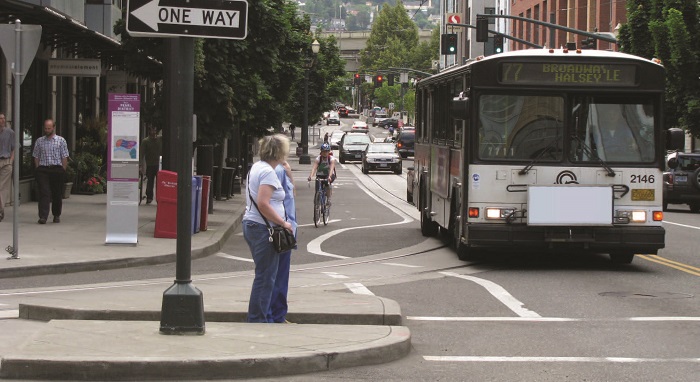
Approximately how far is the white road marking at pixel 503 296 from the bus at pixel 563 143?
0.84 m

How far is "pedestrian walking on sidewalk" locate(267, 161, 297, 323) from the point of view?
31.8ft

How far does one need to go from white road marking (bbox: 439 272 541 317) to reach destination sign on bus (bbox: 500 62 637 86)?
2825mm

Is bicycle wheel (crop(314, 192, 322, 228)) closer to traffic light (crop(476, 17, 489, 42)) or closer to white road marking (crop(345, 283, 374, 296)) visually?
white road marking (crop(345, 283, 374, 296))

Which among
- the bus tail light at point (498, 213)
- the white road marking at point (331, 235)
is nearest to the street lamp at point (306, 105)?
the white road marking at point (331, 235)

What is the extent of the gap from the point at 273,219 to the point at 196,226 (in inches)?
412

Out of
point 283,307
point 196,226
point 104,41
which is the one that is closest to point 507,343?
point 283,307

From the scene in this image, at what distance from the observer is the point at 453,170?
17.0 m

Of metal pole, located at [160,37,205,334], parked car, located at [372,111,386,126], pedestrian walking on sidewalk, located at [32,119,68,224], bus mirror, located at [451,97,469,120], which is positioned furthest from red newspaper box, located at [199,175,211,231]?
parked car, located at [372,111,386,126]

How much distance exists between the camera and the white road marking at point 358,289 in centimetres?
1306

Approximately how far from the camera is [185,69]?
8922mm

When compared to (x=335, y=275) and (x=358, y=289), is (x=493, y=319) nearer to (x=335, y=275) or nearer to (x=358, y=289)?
(x=358, y=289)

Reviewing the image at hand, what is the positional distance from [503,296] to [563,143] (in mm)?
3285

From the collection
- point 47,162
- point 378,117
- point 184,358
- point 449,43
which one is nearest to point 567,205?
point 184,358

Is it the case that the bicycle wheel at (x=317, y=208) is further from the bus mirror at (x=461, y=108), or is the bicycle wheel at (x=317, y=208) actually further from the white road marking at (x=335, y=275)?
the bus mirror at (x=461, y=108)
